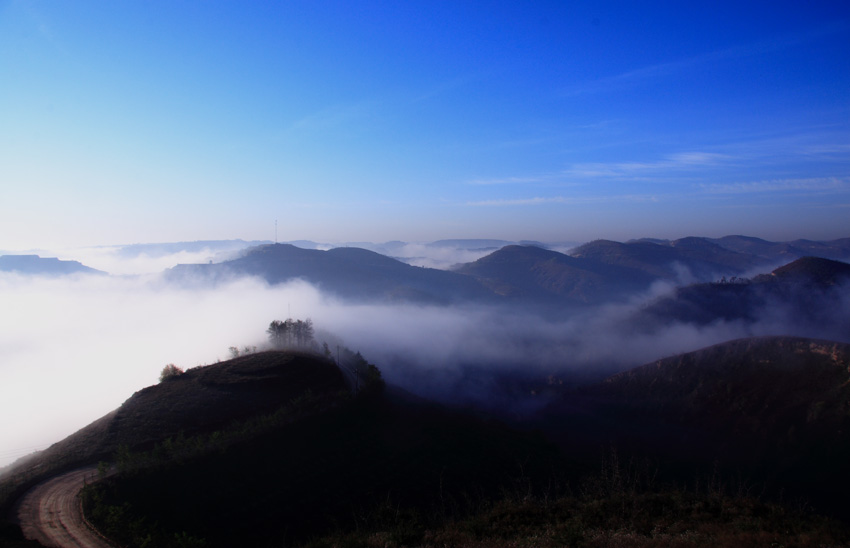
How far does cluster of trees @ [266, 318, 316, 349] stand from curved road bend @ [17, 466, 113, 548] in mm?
44338

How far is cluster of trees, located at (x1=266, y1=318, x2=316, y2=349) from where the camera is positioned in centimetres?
7975

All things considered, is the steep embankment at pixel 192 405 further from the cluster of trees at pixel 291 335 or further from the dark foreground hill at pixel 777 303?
the dark foreground hill at pixel 777 303

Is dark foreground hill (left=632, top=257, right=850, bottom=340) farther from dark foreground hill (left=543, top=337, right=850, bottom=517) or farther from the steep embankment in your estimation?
the steep embankment

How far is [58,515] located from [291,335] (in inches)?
2092

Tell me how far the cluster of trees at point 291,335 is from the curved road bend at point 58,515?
145ft

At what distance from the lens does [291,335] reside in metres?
81.8

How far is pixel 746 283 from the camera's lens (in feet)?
616

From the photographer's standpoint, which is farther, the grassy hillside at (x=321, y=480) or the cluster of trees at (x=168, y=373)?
the cluster of trees at (x=168, y=373)

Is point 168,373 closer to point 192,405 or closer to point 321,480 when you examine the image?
point 192,405

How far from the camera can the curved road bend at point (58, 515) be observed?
25.9m

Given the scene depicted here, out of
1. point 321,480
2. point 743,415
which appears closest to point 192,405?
point 321,480

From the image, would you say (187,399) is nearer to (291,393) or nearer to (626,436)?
(291,393)

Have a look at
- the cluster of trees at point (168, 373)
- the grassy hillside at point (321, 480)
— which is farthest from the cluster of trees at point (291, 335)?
the grassy hillside at point (321, 480)

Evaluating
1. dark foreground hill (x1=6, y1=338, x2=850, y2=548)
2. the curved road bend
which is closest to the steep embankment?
dark foreground hill (x1=6, y1=338, x2=850, y2=548)
